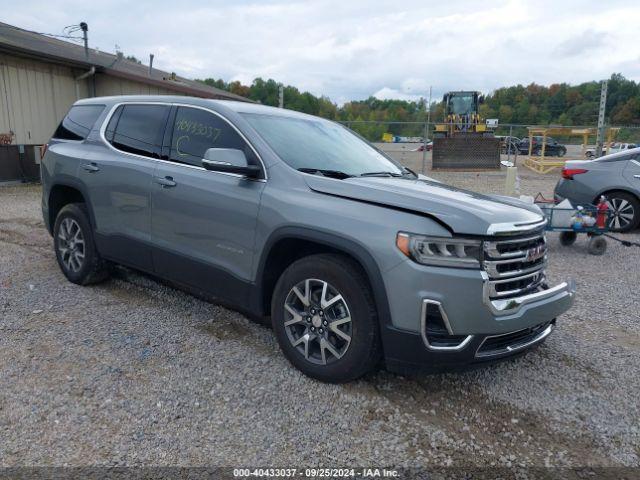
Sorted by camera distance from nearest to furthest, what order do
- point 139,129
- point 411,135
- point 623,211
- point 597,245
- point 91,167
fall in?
point 139,129 → point 91,167 → point 597,245 → point 623,211 → point 411,135

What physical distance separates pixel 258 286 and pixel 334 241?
745 millimetres

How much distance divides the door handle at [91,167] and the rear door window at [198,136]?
0.98m

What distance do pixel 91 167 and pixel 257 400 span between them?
9.48ft

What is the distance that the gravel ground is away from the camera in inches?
107

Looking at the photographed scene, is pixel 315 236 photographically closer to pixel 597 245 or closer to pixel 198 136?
pixel 198 136

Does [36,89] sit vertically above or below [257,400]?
above

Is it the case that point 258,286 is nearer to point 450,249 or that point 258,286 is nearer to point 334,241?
point 334,241

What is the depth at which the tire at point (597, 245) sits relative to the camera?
288 inches

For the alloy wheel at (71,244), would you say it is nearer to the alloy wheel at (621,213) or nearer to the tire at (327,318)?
the tire at (327,318)

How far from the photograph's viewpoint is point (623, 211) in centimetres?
862

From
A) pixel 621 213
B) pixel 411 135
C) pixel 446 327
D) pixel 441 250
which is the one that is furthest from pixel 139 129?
pixel 411 135

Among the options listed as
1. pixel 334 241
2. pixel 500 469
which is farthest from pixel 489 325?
pixel 334 241

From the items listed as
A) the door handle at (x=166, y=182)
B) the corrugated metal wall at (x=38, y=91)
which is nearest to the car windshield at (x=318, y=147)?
the door handle at (x=166, y=182)

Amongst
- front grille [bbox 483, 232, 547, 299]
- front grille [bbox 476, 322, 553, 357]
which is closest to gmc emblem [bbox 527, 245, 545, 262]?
front grille [bbox 483, 232, 547, 299]
